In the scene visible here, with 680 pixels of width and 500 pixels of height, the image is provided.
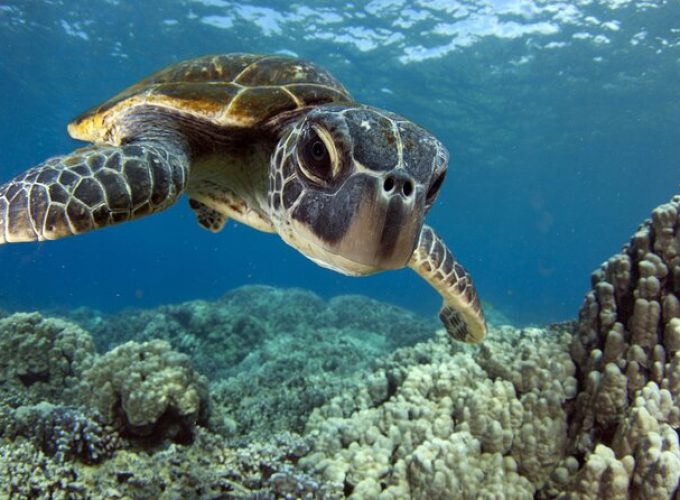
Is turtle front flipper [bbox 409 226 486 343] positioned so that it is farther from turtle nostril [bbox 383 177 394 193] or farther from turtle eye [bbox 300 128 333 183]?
turtle nostril [bbox 383 177 394 193]

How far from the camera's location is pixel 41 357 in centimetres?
517

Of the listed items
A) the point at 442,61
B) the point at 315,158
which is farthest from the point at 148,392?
the point at 442,61

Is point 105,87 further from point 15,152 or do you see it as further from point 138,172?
point 138,172

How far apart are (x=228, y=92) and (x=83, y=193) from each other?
4.69 ft

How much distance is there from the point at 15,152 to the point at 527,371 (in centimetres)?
5302

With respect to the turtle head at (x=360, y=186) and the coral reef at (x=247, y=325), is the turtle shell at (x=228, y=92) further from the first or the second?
the coral reef at (x=247, y=325)

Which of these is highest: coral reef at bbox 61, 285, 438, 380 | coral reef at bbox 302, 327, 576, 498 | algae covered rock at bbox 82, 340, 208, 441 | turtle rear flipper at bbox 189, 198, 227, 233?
turtle rear flipper at bbox 189, 198, 227, 233

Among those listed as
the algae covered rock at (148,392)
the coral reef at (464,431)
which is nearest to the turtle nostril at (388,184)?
the coral reef at (464,431)

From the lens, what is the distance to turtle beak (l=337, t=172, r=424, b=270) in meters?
1.89

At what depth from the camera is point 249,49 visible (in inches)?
854

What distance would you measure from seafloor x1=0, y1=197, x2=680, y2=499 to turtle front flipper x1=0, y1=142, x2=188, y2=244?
1693mm

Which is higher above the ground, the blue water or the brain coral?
the blue water

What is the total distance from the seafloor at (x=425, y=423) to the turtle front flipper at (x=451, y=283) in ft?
0.94

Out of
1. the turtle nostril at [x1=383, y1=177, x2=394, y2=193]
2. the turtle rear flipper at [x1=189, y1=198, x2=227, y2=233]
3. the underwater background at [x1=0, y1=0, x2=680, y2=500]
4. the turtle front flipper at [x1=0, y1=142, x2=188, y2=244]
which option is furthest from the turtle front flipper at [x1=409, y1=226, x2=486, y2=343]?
the turtle rear flipper at [x1=189, y1=198, x2=227, y2=233]
